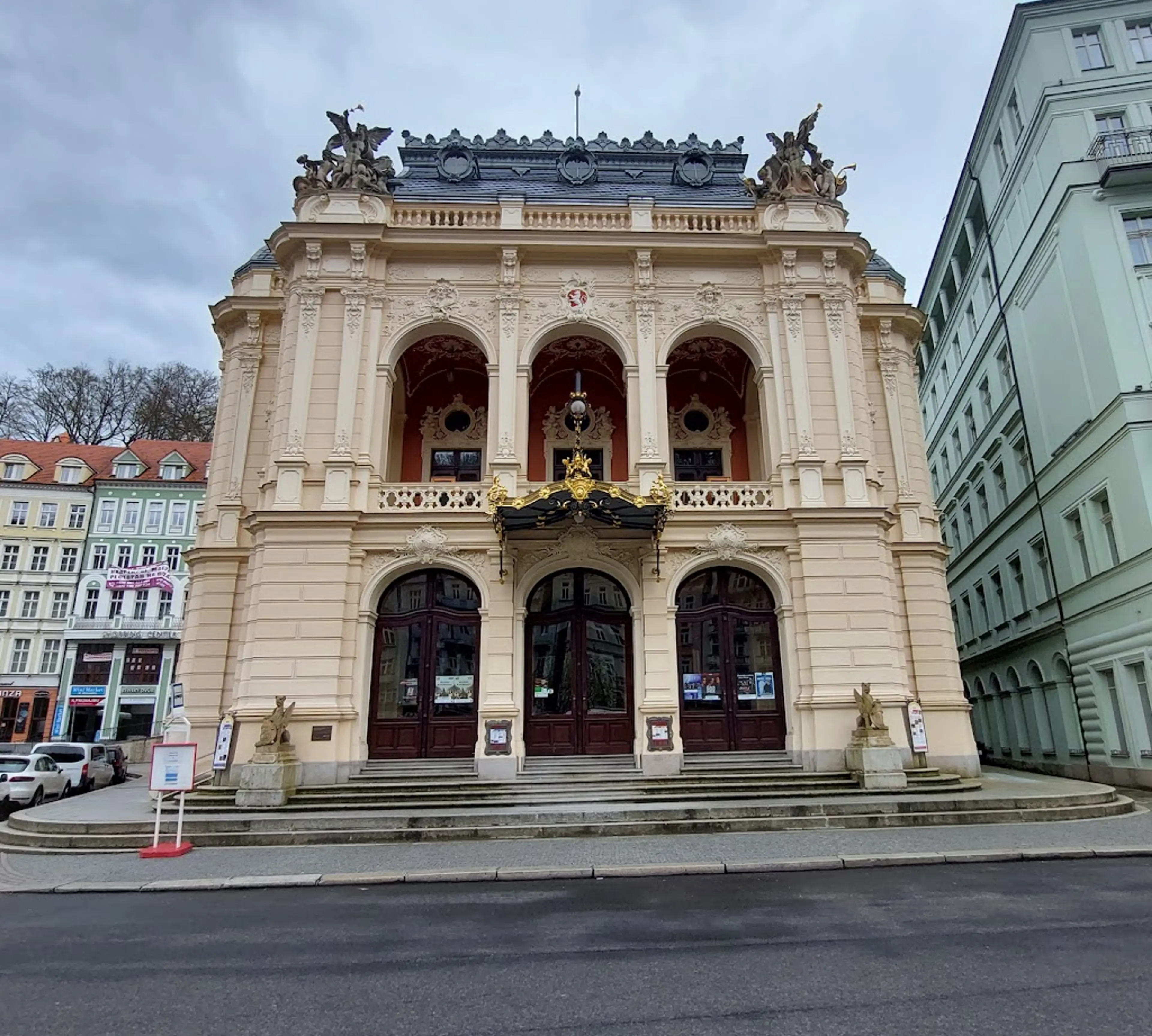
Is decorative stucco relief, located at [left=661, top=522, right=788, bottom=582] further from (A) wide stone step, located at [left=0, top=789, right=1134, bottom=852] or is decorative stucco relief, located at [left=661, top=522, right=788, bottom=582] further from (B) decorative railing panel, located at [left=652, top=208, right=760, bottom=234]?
(B) decorative railing panel, located at [left=652, top=208, right=760, bottom=234]

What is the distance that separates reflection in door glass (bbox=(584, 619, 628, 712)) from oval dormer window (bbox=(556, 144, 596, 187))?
557 inches

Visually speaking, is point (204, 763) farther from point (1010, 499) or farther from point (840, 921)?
point (1010, 499)

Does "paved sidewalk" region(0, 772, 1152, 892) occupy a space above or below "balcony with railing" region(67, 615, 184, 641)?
below

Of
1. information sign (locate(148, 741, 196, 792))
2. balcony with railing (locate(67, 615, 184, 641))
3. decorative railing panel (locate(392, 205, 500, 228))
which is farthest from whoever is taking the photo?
balcony with railing (locate(67, 615, 184, 641))

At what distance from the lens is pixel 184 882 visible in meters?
9.07

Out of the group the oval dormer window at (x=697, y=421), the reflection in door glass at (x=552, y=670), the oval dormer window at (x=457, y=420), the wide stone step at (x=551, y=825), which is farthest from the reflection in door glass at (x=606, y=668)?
the oval dormer window at (x=457, y=420)

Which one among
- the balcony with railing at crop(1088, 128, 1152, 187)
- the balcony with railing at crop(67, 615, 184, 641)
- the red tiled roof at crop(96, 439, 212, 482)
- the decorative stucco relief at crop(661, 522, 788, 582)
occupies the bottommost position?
the decorative stucco relief at crop(661, 522, 788, 582)

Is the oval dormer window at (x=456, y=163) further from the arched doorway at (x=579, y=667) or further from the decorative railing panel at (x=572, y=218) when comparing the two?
the arched doorway at (x=579, y=667)

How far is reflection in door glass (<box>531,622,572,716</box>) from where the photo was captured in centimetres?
1636

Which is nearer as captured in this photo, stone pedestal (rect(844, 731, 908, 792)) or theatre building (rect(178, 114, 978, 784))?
stone pedestal (rect(844, 731, 908, 792))

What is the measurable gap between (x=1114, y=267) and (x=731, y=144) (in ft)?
38.2

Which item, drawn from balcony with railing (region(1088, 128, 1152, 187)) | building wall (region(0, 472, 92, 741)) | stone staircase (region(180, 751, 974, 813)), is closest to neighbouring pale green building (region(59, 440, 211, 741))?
building wall (region(0, 472, 92, 741))

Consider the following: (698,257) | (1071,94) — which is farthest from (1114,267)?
(698,257)

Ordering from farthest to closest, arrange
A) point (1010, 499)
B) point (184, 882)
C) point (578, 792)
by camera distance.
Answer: point (1010, 499) < point (578, 792) < point (184, 882)
